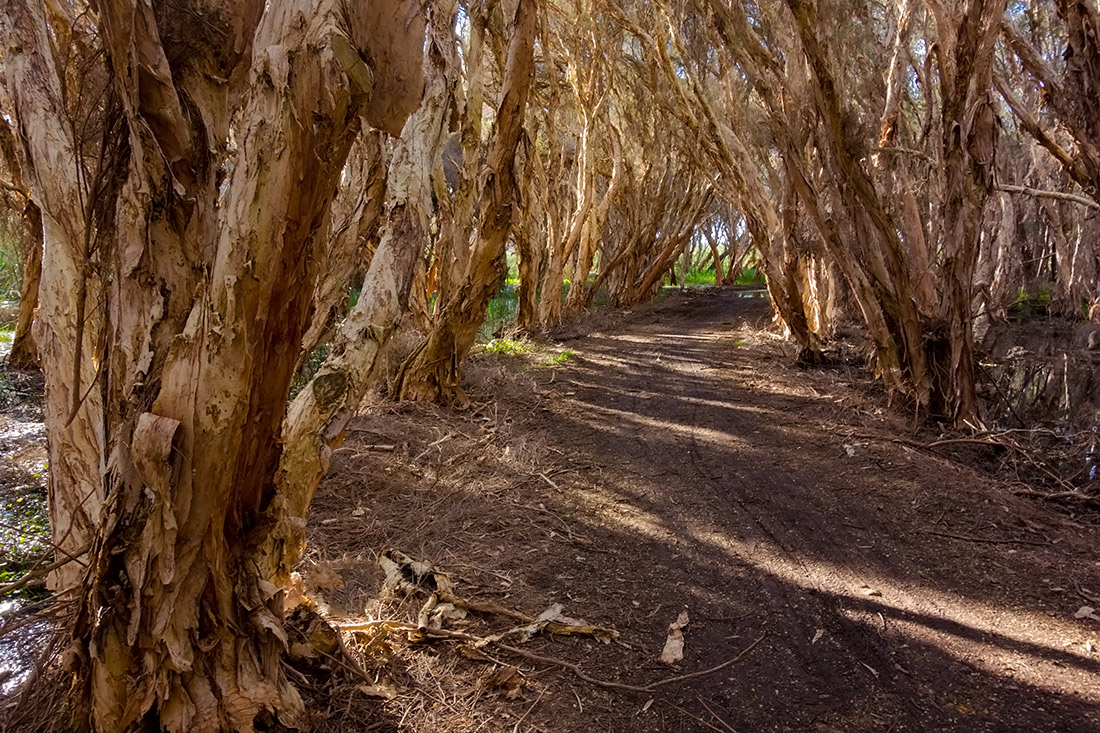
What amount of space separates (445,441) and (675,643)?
3.00 metres

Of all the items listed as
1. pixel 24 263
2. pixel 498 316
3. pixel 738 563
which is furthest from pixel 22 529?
pixel 498 316

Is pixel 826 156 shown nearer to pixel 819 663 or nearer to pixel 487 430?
pixel 487 430

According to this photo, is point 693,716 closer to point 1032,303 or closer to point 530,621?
point 530,621

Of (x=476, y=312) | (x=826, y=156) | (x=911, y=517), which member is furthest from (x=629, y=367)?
(x=911, y=517)

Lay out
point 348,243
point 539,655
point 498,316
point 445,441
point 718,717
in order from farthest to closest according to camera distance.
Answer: point 498,316 → point 445,441 → point 348,243 → point 539,655 → point 718,717

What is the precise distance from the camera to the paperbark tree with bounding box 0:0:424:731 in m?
1.69

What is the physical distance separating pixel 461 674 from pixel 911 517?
2.87 m

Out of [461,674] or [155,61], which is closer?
[155,61]

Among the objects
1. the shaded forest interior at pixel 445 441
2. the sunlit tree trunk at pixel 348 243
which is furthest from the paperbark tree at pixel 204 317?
the sunlit tree trunk at pixel 348 243

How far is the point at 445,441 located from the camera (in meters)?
5.35

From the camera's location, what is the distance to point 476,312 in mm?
6355

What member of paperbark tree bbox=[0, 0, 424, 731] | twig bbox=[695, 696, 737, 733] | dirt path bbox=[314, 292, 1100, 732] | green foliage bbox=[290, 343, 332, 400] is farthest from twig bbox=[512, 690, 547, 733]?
green foliage bbox=[290, 343, 332, 400]

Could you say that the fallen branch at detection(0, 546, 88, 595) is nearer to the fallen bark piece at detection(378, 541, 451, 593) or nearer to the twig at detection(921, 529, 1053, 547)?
the fallen bark piece at detection(378, 541, 451, 593)

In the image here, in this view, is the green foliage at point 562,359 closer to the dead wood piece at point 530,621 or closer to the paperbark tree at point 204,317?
the dead wood piece at point 530,621
